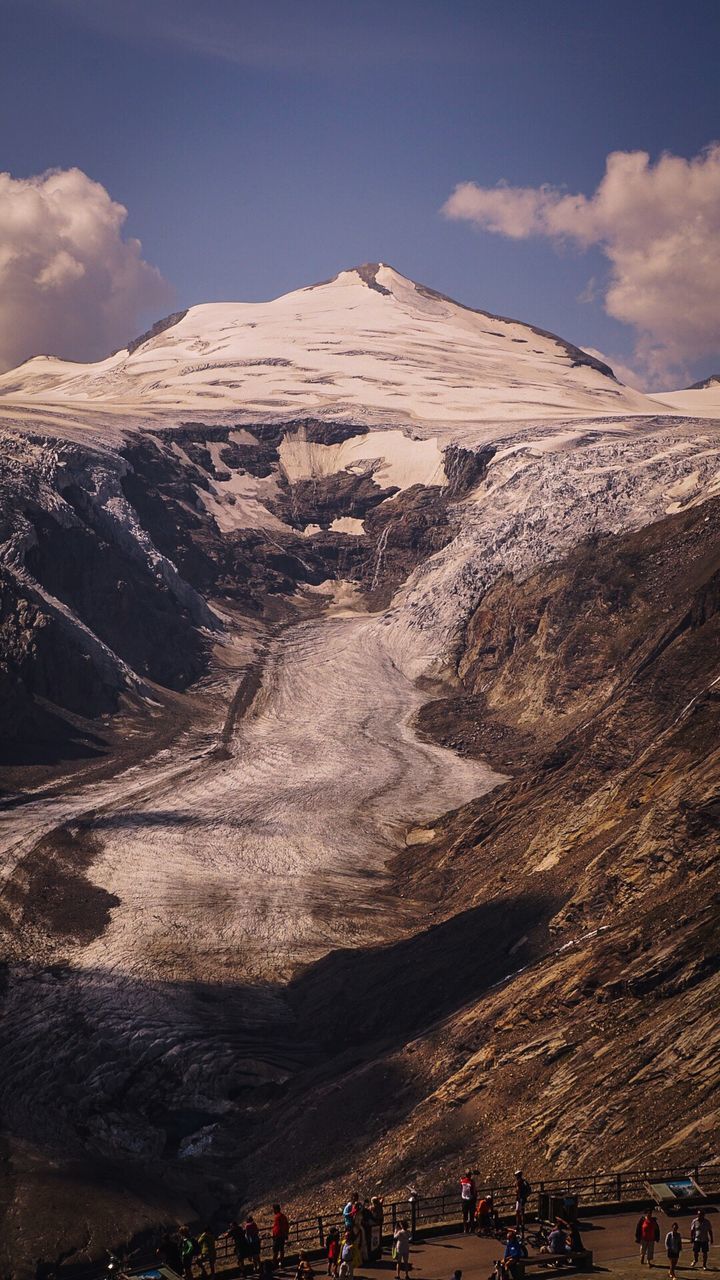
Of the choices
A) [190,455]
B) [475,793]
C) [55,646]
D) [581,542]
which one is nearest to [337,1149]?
[475,793]

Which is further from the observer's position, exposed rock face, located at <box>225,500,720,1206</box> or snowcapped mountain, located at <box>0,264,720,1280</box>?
snowcapped mountain, located at <box>0,264,720,1280</box>

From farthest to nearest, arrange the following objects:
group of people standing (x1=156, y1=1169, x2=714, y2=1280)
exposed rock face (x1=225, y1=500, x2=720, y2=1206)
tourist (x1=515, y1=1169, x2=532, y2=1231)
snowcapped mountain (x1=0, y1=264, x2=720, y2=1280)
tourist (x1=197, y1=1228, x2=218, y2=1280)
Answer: snowcapped mountain (x1=0, y1=264, x2=720, y2=1280) → exposed rock face (x1=225, y1=500, x2=720, y2=1206) → tourist (x1=515, y1=1169, x2=532, y2=1231) → tourist (x1=197, y1=1228, x2=218, y2=1280) → group of people standing (x1=156, y1=1169, x2=714, y2=1280)

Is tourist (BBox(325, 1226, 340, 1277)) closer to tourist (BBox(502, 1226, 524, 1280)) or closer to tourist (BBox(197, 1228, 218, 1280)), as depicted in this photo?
tourist (BBox(197, 1228, 218, 1280))

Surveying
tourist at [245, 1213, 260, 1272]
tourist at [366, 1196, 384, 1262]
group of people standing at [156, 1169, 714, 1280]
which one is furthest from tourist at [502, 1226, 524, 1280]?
tourist at [245, 1213, 260, 1272]

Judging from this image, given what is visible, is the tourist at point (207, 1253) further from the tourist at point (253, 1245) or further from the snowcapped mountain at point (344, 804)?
the snowcapped mountain at point (344, 804)

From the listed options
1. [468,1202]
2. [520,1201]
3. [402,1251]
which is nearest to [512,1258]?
[402,1251]

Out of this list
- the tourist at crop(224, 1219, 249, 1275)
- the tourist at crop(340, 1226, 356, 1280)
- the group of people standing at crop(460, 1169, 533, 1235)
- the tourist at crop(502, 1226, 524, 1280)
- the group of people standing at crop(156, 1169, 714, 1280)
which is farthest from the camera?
→ the group of people standing at crop(460, 1169, 533, 1235)

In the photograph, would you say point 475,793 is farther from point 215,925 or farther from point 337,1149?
point 337,1149
